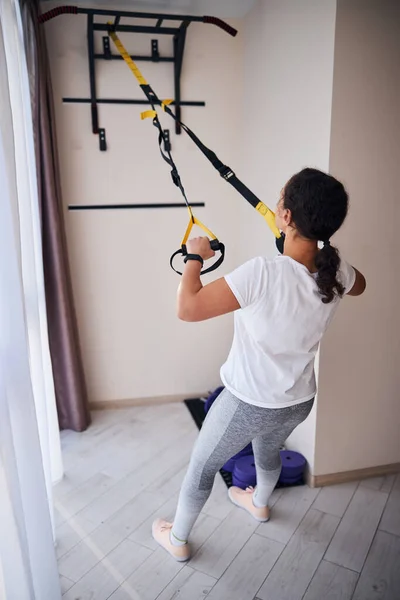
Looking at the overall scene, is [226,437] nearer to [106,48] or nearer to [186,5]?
[106,48]

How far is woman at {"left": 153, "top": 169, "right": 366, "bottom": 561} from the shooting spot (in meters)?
1.18

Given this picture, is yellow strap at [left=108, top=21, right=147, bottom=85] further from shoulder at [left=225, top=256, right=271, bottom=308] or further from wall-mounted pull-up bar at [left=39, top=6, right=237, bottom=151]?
shoulder at [left=225, top=256, right=271, bottom=308]

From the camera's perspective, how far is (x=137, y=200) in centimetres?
263

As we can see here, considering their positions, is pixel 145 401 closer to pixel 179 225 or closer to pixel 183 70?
pixel 179 225

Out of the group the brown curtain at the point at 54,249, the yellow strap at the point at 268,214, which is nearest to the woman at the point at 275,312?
the yellow strap at the point at 268,214

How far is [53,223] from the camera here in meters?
2.33

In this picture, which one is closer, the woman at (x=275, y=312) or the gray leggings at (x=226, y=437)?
the woman at (x=275, y=312)

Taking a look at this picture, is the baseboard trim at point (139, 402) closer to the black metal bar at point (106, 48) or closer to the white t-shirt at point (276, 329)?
the white t-shirt at point (276, 329)

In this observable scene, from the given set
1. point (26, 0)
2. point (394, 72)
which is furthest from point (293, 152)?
point (26, 0)

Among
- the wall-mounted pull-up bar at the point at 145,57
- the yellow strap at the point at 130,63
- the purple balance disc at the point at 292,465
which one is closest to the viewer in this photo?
the yellow strap at the point at 130,63

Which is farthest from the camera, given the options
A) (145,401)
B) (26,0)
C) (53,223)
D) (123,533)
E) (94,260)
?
(145,401)

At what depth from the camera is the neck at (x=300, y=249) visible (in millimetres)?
1259

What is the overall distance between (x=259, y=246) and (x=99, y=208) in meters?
0.92

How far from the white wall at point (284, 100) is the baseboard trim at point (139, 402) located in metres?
0.87
